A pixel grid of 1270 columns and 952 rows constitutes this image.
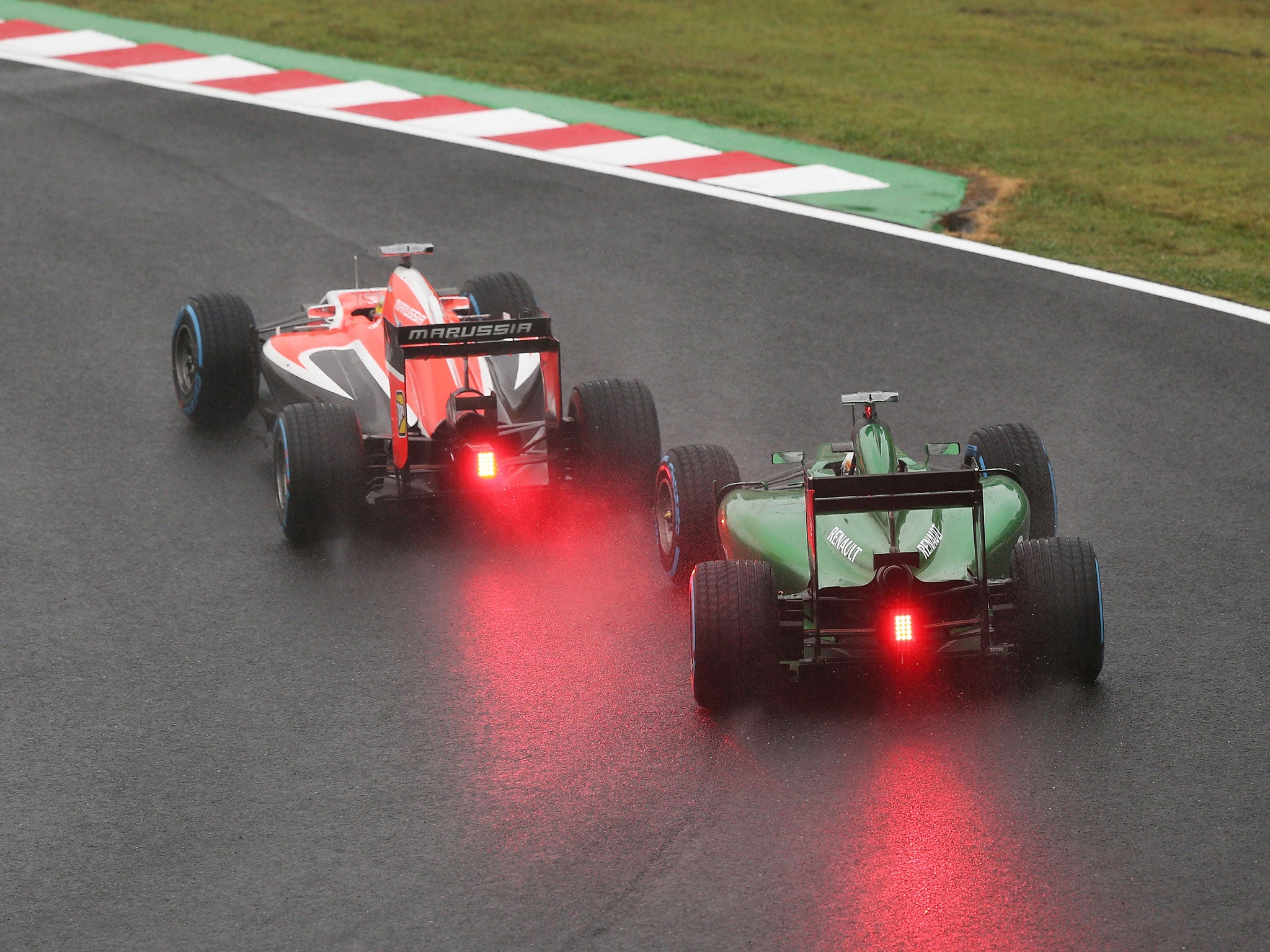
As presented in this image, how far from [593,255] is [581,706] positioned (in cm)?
699

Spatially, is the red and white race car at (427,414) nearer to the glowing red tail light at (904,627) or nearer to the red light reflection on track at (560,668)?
the red light reflection on track at (560,668)

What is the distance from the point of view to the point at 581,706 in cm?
841

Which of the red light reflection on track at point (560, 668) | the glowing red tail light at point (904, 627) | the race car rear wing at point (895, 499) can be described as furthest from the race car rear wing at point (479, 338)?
the glowing red tail light at point (904, 627)

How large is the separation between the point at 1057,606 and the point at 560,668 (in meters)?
2.39

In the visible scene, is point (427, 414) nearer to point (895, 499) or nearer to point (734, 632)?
point (734, 632)

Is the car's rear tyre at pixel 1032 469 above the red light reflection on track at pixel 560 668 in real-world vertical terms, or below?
above

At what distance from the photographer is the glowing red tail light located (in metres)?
7.91

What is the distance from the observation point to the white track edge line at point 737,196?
45.8 feet

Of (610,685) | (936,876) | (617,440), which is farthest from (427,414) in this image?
(936,876)

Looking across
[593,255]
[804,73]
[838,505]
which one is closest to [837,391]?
[593,255]

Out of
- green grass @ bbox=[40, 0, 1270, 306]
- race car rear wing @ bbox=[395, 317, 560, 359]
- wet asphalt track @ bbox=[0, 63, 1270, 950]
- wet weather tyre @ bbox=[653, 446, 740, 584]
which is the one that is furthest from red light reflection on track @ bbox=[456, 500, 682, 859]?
green grass @ bbox=[40, 0, 1270, 306]

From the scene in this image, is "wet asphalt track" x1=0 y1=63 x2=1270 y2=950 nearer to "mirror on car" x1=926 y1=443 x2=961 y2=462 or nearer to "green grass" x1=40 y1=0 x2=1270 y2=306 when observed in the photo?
"mirror on car" x1=926 y1=443 x2=961 y2=462

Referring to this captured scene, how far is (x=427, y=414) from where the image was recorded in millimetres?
10117

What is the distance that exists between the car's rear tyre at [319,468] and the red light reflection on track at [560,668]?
0.81 m
